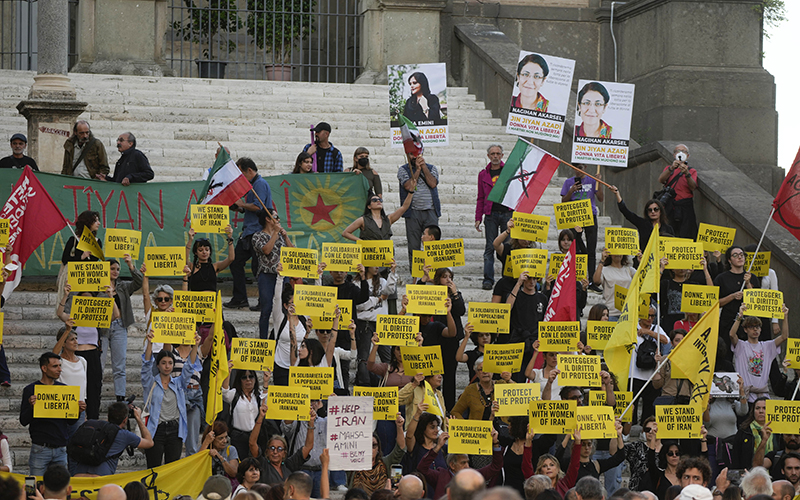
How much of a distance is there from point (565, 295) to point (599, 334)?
49cm

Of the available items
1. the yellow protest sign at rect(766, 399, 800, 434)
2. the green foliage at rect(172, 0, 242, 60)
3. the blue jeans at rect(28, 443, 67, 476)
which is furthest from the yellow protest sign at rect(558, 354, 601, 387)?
the green foliage at rect(172, 0, 242, 60)

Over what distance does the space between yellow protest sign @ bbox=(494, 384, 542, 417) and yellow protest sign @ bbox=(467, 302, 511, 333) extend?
1.16 meters

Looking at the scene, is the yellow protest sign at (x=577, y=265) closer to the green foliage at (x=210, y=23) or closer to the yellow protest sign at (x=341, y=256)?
the yellow protest sign at (x=341, y=256)

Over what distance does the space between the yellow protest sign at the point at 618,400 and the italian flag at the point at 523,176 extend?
3.48 meters

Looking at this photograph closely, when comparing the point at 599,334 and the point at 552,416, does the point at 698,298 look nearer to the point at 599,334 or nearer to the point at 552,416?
the point at 599,334

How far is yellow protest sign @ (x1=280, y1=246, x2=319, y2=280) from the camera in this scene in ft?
36.4

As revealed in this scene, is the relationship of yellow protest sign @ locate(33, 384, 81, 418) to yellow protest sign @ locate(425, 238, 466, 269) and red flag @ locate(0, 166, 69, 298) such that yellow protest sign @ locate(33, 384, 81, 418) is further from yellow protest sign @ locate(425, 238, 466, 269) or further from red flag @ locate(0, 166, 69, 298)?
yellow protest sign @ locate(425, 238, 466, 269)

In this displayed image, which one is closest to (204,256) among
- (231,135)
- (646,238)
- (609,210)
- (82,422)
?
(82,422)

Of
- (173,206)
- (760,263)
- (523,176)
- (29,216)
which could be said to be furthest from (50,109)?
(760,263)

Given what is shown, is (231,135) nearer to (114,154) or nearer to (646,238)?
(114,154)

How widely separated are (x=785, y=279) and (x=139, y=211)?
705 cm

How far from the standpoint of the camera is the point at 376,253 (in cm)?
1180

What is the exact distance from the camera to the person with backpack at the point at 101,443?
9398 millimetres

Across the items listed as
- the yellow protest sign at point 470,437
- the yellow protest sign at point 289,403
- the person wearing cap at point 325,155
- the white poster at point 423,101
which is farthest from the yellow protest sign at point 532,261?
the person wearing cap at point 325,155
